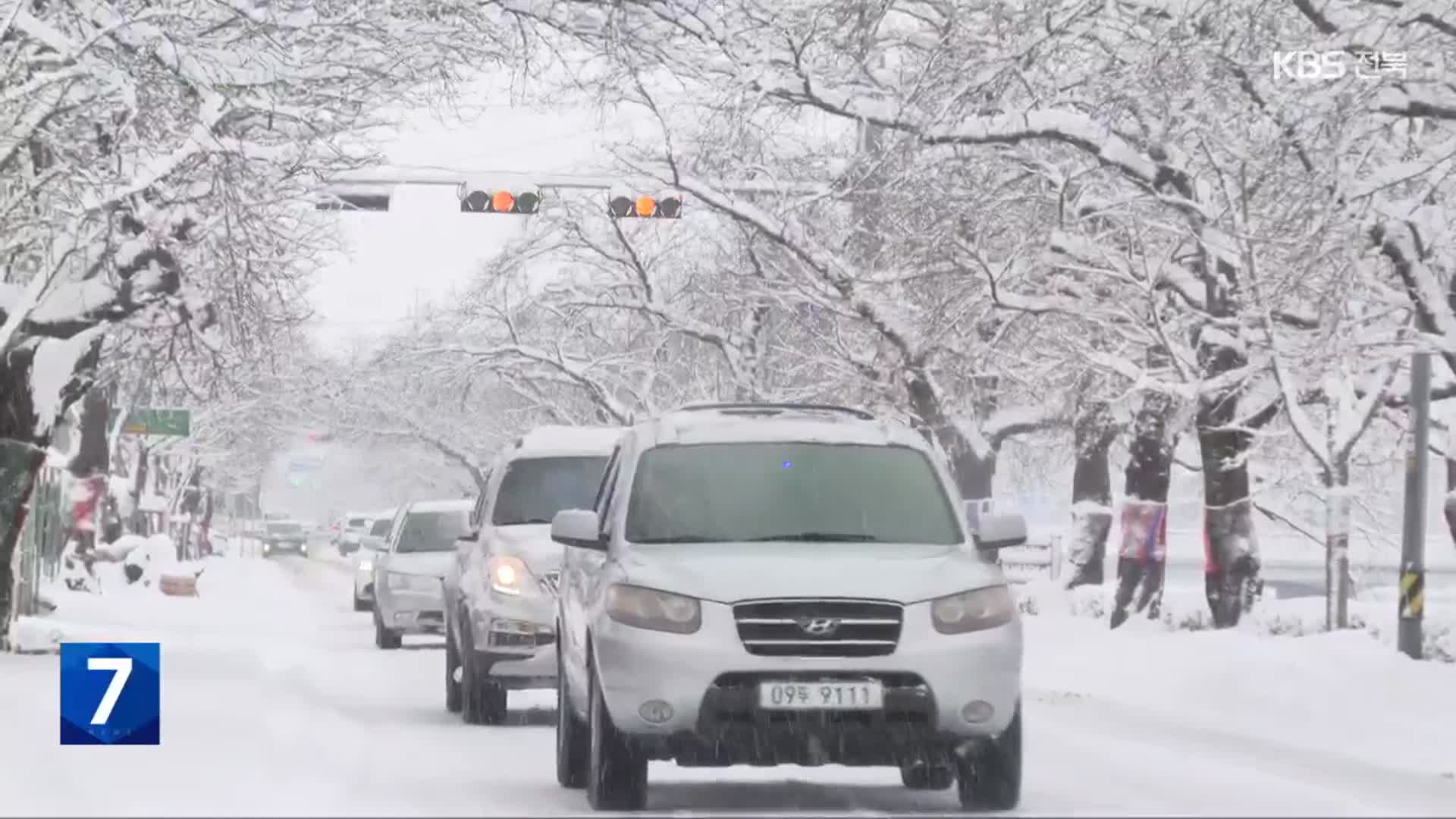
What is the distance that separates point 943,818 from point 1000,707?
57 cm

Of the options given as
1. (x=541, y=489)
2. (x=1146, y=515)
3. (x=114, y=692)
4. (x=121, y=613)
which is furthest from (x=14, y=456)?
(x=121, y=613)

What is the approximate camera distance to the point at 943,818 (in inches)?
454

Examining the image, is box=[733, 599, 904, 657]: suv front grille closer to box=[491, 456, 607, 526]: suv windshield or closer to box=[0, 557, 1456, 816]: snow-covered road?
box=[0, 557, 1456, 816]: snow-covered road

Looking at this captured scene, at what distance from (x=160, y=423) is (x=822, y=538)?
39.2m

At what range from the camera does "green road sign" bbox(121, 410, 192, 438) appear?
4819cm

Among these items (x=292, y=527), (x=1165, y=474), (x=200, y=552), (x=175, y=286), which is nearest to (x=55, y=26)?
(x=175, y=286)

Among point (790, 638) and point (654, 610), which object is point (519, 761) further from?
point (790, 638)

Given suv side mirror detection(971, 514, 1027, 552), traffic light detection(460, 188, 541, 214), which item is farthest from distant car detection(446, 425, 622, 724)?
traffic light detection(460, 188, 541, 214)

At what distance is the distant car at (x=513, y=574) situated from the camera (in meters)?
17.8

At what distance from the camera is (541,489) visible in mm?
19125

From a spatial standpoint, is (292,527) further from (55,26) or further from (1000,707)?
(1000,707)

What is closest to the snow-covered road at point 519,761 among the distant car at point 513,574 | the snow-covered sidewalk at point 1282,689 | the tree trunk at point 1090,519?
the snow-covered sidewalk at point 1282,689

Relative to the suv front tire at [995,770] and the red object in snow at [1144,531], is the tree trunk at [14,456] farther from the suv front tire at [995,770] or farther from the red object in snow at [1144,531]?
the suv front tire at [995,770]

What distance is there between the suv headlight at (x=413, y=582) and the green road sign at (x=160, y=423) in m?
18.5
